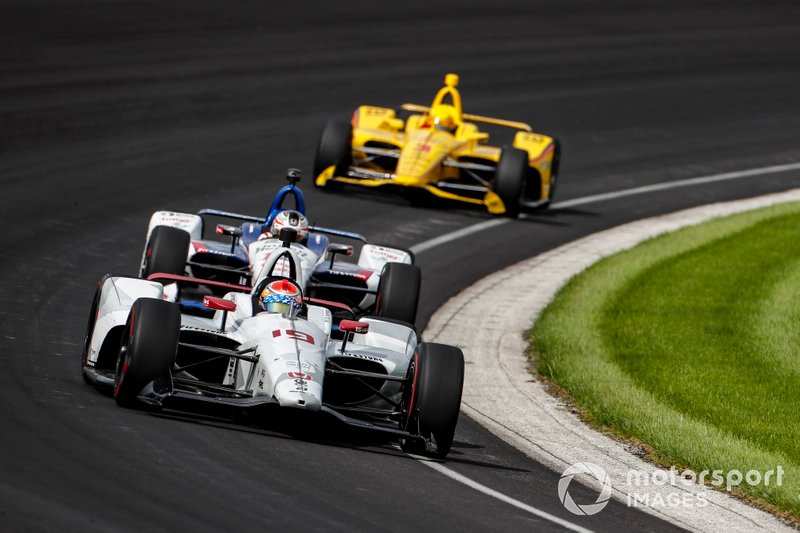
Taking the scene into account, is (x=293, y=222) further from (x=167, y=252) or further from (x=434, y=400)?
(x=434, y=400)

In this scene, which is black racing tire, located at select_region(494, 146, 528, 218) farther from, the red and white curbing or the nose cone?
the nose cone

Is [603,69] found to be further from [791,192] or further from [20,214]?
[20,214]

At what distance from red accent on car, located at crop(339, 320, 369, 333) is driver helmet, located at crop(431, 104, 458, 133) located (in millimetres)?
11418

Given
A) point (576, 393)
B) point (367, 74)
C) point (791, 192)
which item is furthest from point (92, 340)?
point (367, 74)

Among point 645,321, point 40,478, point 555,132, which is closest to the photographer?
point 40,478

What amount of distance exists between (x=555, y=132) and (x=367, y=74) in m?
4.65

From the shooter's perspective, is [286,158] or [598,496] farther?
[286,158]

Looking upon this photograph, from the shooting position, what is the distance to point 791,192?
27156mm

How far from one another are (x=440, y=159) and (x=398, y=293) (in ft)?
27.9

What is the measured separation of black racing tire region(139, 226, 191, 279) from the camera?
1459 centimetres

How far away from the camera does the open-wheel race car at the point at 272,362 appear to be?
36.1 ft

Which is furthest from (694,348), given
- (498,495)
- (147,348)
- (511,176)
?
(147,348)

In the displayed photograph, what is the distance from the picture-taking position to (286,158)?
2486 cm

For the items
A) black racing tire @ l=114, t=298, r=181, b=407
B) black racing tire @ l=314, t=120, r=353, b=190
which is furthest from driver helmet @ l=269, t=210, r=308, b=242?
black racing tire @ l=314, t=120, r=353, b=190
